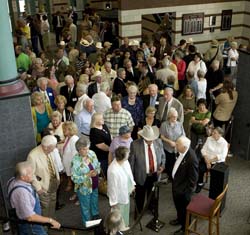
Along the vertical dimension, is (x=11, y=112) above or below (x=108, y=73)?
above

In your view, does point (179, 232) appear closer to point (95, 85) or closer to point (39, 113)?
point (39, 113)

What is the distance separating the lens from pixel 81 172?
4.75 m

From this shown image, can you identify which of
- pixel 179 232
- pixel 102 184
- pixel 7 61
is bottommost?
pixel 179 232

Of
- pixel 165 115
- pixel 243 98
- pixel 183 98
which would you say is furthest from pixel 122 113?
pixel 243 98

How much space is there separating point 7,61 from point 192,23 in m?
9.31

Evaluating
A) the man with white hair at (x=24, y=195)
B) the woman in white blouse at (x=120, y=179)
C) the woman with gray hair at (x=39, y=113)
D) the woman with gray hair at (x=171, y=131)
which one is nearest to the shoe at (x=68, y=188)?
the woman with gray hair at (x=39, y=113)

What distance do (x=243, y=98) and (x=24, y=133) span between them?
4126 millimetres

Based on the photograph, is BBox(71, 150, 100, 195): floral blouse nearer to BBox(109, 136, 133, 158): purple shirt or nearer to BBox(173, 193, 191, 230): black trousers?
BBox(109, 136, 133, 158): purple shirt

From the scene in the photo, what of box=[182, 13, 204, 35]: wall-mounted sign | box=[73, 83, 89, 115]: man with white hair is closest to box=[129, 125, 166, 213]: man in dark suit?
box=[73, 83, 89, 115]: man with white hair

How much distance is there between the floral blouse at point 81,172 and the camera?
473 cm

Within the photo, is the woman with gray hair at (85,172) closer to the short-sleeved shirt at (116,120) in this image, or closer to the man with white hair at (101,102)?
the short-sleeved shirt at (116,120)

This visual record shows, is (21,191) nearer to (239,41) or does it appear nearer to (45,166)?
(45,166)

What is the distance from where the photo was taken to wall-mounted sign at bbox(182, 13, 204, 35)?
12.9 meters

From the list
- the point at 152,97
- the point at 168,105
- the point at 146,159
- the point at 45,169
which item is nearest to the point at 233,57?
the point at 152,97
